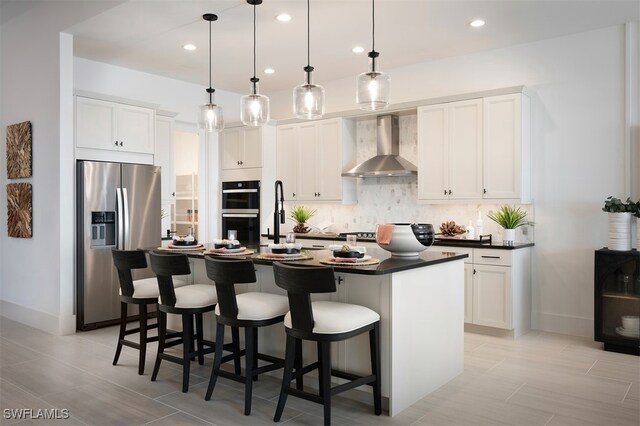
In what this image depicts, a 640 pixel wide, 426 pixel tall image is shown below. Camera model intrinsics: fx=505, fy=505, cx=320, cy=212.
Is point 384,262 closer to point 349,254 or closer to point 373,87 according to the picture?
point 349,254

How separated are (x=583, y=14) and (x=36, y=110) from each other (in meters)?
5.29

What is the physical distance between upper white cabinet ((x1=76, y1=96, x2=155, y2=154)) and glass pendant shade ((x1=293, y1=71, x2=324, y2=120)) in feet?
8.54

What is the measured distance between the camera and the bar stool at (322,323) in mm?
2664

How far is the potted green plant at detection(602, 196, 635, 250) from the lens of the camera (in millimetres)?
4348

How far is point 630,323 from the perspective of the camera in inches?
168

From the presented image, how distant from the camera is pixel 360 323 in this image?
9.12ft

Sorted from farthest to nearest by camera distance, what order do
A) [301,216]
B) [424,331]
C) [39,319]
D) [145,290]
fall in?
1. [301,216]
2. [39,319]
3. [145,290]
4. [424,331]

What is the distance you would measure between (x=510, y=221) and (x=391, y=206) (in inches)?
64.3

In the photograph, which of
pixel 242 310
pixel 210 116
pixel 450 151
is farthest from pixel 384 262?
pixel 450 151

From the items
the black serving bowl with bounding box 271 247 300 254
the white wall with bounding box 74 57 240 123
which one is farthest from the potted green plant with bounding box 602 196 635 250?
the white wall with bounding box 74 57 240 123

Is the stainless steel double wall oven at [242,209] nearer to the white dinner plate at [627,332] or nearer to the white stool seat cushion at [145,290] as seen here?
the white stool seat cushion at [145,290]

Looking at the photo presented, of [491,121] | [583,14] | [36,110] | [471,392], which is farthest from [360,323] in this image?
[36,110]

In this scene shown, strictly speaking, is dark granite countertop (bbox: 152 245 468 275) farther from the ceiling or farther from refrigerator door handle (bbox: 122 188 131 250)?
the ceiling

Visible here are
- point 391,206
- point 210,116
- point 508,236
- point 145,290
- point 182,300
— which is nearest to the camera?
point 182,300
